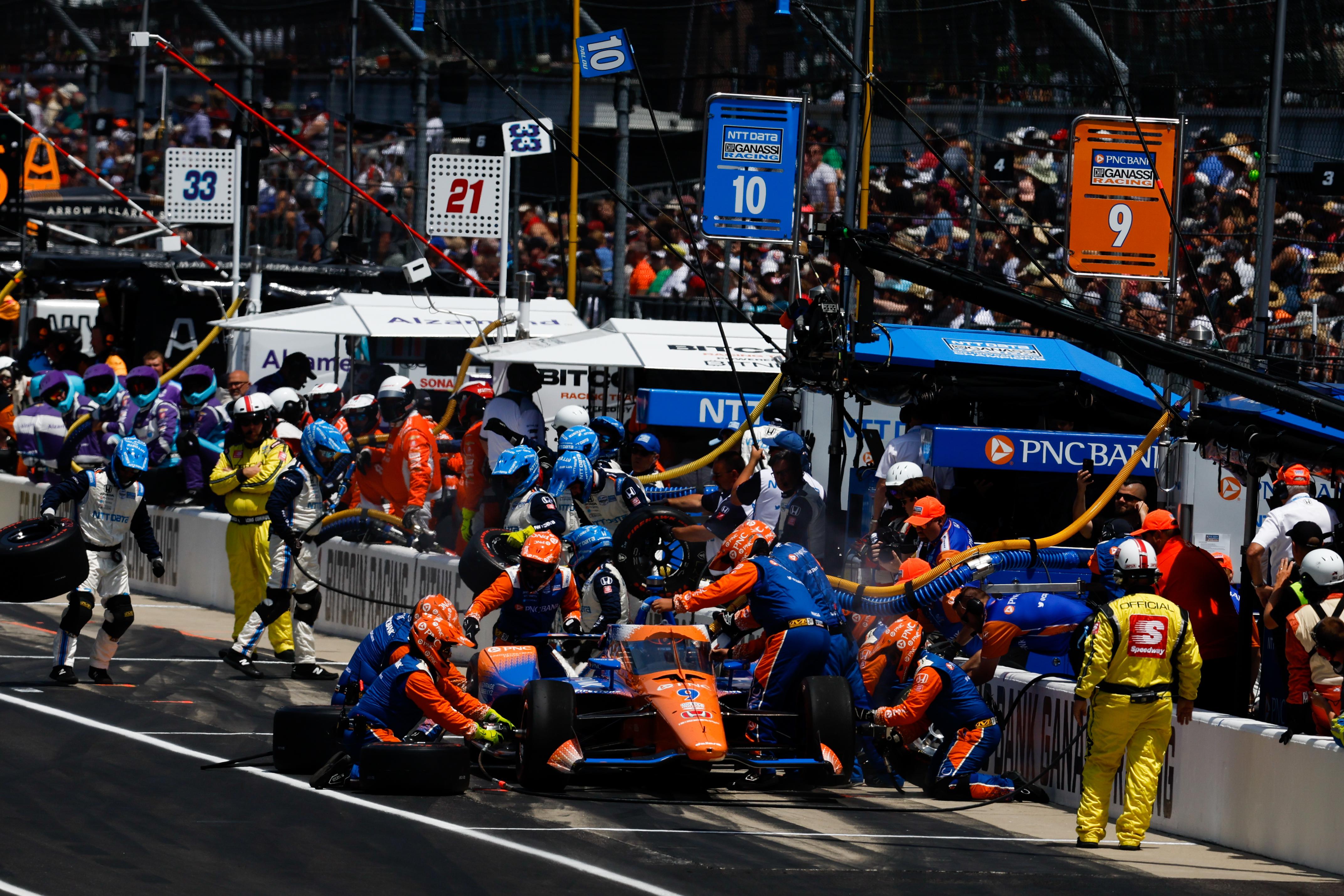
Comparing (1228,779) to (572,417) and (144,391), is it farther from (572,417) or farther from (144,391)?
(144,391)

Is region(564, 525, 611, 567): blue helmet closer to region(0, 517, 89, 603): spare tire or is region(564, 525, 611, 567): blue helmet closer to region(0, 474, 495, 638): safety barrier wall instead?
region(0, 474, 495, 638): safety barrier wall

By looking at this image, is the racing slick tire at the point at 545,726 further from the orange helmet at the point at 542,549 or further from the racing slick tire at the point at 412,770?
the orange helmet at the point at 542,549

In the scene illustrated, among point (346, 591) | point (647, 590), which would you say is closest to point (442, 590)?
point (346, 591)

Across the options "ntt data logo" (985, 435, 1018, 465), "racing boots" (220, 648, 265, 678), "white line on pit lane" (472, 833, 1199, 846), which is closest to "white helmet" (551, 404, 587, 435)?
"racing boots" (220, 648, 265, 678)

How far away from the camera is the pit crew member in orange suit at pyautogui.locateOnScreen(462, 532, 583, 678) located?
37.1 ft

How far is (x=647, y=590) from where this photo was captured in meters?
12.9

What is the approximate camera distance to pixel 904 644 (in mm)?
11250

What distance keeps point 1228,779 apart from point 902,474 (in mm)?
3079

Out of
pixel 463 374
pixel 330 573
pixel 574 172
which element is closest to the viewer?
pixel 330 573

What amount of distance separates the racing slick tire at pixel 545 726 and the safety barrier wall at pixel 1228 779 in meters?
2.77

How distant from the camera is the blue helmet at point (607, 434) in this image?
1541 centimetres

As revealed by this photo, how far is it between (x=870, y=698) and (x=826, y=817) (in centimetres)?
129

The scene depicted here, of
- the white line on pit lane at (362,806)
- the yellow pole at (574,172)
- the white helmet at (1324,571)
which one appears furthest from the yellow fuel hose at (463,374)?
the white helmet at (1324,571)

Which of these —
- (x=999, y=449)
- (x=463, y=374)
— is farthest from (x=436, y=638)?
(x=463, y=374)
